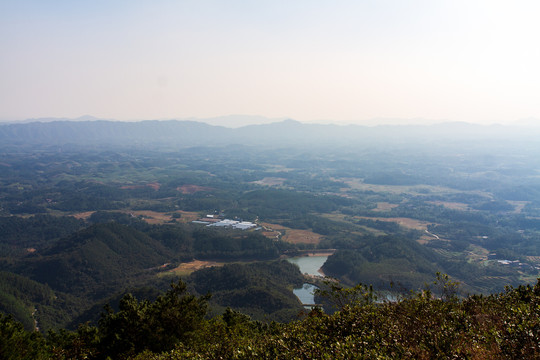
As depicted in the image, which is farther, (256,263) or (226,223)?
(226,223)

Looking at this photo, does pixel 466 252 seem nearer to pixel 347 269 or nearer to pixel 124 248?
pixel 347 269

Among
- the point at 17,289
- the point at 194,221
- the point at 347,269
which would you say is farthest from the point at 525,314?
the point at 194,221

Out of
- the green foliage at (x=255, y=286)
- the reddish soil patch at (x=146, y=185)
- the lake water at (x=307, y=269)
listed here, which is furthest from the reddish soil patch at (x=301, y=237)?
the reddish soil patch at (x=146, y=185)

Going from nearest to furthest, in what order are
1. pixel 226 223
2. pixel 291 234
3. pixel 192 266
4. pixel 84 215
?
pixel 192 266
pixel 291 234
pixel 226 223
pixel 84 215

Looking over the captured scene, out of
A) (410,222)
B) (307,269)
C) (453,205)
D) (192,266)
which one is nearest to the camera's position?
(192,266)

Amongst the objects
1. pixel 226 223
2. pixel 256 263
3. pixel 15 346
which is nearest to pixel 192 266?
pixel 256 263

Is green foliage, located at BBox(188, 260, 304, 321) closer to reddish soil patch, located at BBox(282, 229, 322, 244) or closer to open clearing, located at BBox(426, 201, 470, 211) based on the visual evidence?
reddish soil patch, located at BBox(282, 229, 322, 244)

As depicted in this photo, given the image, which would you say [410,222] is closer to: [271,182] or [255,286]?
[255,286]

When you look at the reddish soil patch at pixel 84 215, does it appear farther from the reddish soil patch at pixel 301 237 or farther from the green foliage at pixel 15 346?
the green foliage at pixel 15 346

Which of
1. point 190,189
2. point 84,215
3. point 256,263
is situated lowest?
point 84,215
